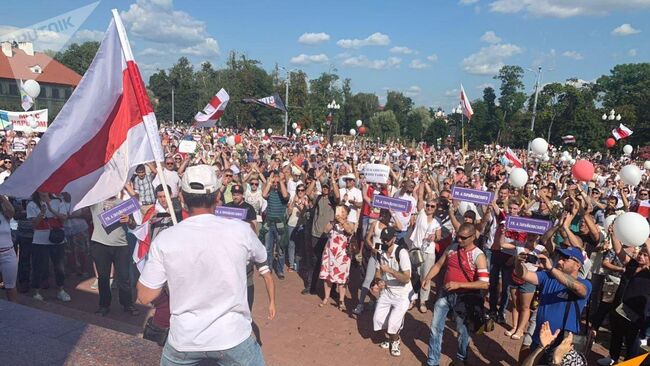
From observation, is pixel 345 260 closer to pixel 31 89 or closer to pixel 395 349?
pixel 395 349

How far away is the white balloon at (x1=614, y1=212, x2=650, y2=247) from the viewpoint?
4.81 meters

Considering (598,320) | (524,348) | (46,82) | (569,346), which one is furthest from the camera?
(46,82)

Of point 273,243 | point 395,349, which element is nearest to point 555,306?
point 395,349

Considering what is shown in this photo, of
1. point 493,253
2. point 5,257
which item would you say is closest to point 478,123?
point 493,253

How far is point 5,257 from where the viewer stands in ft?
17.7

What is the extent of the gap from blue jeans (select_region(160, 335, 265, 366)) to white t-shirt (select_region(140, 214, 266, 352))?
0.04m

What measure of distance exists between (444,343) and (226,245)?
14.0ft

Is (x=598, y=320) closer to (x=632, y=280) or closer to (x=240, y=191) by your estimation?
(x=632, y=280)

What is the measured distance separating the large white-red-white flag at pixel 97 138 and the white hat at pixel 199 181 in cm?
130

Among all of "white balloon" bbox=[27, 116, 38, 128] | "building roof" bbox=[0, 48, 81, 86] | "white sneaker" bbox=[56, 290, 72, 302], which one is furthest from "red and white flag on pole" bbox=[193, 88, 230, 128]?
"building roof" bbox=[0, 48, 81, 86]

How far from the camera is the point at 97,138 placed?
3996mm

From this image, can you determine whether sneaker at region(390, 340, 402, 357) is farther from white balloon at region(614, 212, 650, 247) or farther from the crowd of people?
white balloon at region(614, 212, 650, 247)

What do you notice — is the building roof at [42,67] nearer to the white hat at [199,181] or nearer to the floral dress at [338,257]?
the floral dress at [338,257]

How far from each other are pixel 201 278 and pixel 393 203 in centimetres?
481
